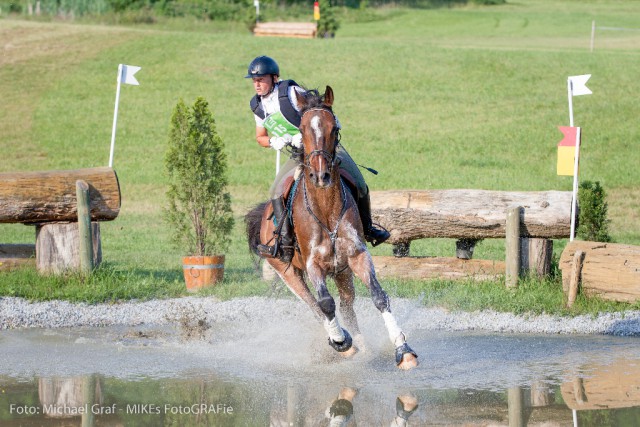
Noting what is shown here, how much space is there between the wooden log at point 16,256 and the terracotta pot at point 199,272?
205cm

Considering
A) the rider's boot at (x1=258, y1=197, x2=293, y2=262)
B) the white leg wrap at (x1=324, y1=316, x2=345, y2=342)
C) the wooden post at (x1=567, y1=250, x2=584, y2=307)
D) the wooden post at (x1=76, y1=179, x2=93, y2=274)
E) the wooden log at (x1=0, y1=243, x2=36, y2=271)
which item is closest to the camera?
the white leg wrap at (x1=324, y1=316, x2=345, y2=342)

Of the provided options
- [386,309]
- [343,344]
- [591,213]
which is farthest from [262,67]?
[591,213]

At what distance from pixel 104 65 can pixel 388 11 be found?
81.3 feet

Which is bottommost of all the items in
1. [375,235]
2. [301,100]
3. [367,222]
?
[375,235]

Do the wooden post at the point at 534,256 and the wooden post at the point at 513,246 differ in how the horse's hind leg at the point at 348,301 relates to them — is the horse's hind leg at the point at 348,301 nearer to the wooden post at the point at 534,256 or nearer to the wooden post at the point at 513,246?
the wooden post at the point at 513,246

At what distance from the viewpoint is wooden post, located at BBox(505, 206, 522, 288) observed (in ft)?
38.0

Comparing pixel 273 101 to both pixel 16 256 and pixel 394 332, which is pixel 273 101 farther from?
pixel 16 256

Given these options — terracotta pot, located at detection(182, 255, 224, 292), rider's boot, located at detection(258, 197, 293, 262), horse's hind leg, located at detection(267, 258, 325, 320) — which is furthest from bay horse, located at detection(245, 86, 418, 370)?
terracotta pot, located at detection(182, 255, 224, 292)

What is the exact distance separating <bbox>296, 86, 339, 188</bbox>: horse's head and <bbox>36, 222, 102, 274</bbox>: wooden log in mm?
4924

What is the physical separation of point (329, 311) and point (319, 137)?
4.82ft

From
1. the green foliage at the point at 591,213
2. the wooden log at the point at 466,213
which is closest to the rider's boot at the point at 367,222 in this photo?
the wooden log at the point at 466,213

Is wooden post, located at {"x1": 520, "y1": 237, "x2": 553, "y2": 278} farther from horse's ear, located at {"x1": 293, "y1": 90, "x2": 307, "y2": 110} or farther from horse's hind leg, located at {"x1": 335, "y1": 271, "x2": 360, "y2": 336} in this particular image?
horse's ear, located at {"x1": 293, "y1": 90, "x2": 307, "y2": 110}

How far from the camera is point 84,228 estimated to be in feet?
39.5

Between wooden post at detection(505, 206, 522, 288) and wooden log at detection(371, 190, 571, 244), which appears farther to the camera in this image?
wooden log at detection(371, 190, 571, 244)
